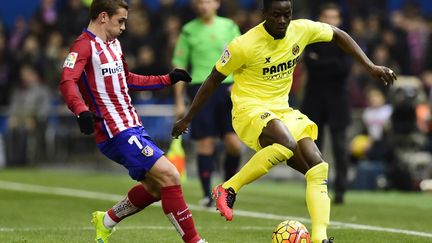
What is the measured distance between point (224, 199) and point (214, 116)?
4690mm

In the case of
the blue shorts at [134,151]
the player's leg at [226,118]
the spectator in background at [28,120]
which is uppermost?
the blue shorts at [134,151]

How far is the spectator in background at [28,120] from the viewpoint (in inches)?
870

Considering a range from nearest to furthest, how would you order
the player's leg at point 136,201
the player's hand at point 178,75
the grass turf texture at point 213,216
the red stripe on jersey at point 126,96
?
the red stripe on jersey at point 126,96 < the player's leg at point 136,201 < the player's hand at point 178,75 < the grass turf texture at point 213,216

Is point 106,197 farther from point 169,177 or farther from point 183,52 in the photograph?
point 169,177

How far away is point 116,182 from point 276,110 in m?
9.47

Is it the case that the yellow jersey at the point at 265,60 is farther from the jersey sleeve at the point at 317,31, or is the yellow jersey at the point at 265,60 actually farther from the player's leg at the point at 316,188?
the player's leg at the point at 316,188

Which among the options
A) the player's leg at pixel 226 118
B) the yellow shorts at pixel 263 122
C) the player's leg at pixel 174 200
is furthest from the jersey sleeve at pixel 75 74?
the player's leg at pixel 226 118

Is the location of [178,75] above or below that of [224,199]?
above

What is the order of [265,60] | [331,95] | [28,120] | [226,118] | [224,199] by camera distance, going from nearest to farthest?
[224,199]
[265,60]
[226,118]
[331,95]
[28,120]

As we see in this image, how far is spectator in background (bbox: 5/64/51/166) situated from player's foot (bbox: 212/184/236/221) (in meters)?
13.5

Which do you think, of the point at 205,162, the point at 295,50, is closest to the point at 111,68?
the point at 295,50

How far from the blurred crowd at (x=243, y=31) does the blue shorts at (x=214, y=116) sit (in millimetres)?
4971

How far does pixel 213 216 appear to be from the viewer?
12.0 m

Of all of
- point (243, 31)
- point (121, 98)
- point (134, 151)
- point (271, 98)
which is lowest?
point (243, 31)
